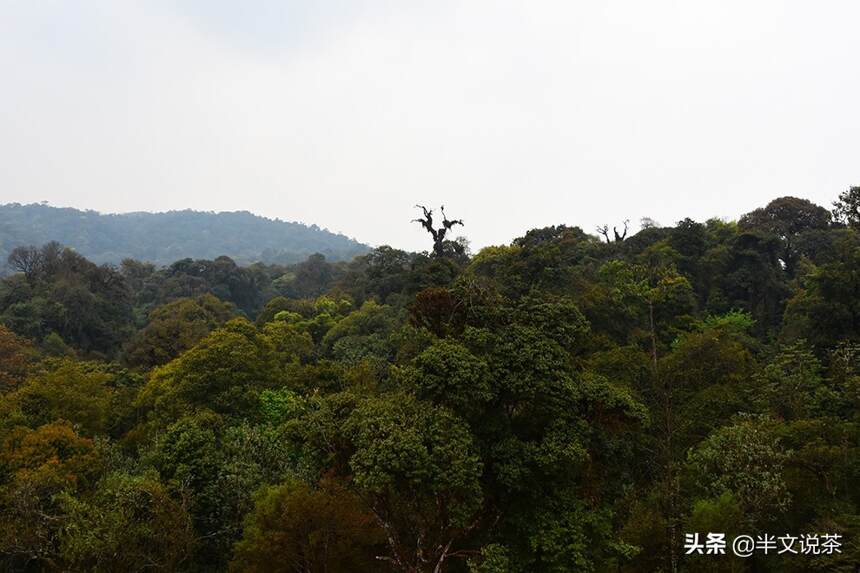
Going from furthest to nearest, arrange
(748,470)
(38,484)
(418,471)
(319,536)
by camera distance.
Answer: (38,484) → (748,470) → (319,536) → (418,471)

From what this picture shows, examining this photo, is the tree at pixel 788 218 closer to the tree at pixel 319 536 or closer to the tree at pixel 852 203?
the tree at pixel 852 203

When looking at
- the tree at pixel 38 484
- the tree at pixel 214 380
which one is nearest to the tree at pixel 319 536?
the tree at pixel 38 484

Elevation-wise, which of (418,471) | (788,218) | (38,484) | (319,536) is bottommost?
(319,536)

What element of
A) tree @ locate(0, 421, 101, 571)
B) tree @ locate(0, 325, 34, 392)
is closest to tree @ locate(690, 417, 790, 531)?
tree @ locate(0, 421, 101, 571)

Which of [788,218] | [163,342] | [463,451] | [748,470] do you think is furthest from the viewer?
[788,218]

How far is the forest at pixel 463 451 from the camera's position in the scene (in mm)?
10211

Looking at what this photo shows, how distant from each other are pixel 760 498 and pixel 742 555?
132 centimetres

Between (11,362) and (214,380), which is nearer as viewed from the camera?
(214,380)

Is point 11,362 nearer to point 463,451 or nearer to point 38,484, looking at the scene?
point 38,484

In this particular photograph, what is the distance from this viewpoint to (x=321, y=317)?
40406 mm

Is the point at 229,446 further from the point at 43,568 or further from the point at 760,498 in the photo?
the point at 760,498

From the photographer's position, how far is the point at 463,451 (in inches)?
372

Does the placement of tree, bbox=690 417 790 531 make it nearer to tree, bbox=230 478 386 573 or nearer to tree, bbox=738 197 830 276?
tree, bbox=230 478 386 573

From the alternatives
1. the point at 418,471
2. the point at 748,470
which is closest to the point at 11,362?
the point at 418,471
